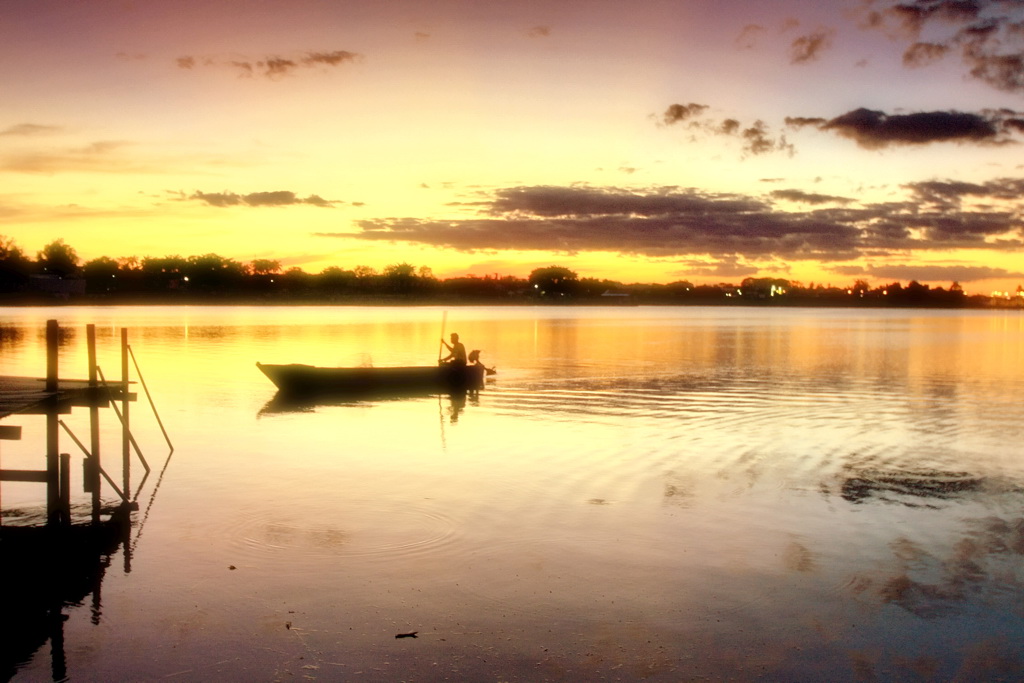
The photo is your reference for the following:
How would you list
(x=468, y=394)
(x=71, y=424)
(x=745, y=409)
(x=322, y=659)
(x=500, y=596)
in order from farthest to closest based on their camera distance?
(x=468, y=394)
(x=745, y=409)
(x=71, y=424)
(x=500, y=596)
(x=322, y=659)

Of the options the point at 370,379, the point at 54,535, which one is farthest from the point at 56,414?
the point at 370,379

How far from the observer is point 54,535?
13.7 meters

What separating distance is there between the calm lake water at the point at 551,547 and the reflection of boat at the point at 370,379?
2.76 m

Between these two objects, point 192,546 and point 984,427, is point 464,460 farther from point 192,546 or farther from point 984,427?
point 984,427

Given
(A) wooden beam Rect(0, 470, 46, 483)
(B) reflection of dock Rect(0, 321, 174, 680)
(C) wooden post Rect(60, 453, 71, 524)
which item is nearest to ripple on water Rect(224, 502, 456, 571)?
(B) reflection of dock Rect(0, 321, 174, 680)

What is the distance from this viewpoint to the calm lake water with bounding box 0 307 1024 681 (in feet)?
30.7

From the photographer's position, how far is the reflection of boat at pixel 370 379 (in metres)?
33.0

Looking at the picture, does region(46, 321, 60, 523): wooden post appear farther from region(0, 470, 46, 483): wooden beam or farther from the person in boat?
the person in boat

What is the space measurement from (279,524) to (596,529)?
17.6ft

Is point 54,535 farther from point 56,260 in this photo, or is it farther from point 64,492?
point 56,260

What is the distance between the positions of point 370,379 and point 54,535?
806 inches

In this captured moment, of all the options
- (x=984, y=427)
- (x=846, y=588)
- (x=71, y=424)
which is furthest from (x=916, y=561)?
(x=71, y=424)

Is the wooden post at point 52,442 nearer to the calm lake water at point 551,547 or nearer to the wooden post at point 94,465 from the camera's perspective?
the wooden post at point 94,465

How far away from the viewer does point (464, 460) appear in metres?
20.9
